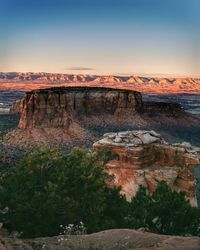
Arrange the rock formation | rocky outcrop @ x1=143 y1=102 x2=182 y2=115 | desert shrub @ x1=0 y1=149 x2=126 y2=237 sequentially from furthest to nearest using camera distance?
rocky outcrop @ x1=143 y1=102 x2=182 y2=115, the rock formation, desert shrub @ x1=0 y1=149 x2=126 y2=237

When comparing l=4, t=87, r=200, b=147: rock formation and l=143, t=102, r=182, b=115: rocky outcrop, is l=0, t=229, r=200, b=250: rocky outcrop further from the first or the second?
l=143, t=102, r=182, b=115: rocky outcrop

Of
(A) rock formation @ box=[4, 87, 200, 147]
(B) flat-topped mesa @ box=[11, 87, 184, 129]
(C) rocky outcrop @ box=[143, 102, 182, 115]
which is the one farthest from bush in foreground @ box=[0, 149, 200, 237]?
(C) rocky outcrop @ box=[143, 102, 182, 115]

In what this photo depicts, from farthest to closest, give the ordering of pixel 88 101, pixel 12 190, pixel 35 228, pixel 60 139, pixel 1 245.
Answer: pixel 88 101 < pixel 60 139 < pixel 12 190 < pixel 35 228 < pixel 1 245

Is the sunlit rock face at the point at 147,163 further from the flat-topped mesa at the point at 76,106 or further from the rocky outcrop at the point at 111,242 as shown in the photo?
the flat-topped mesa at the point at 76,106

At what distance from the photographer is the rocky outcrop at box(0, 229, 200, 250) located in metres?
16.8

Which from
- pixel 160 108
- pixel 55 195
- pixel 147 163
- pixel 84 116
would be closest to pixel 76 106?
pixel 84 116

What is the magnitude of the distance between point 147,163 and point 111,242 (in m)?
31.1

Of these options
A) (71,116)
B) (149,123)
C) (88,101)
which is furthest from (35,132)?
(149,123)

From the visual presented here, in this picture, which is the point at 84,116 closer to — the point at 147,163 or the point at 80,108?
the point at 80,108

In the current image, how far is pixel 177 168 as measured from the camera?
4797 centimetres

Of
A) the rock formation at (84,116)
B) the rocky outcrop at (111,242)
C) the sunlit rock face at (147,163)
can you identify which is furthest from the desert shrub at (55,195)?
the rock formation at (84,116)

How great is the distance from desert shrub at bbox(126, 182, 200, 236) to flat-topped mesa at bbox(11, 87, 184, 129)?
75.3 metres

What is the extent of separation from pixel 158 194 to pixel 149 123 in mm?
98785

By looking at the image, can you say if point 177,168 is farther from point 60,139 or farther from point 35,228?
point 60,139
